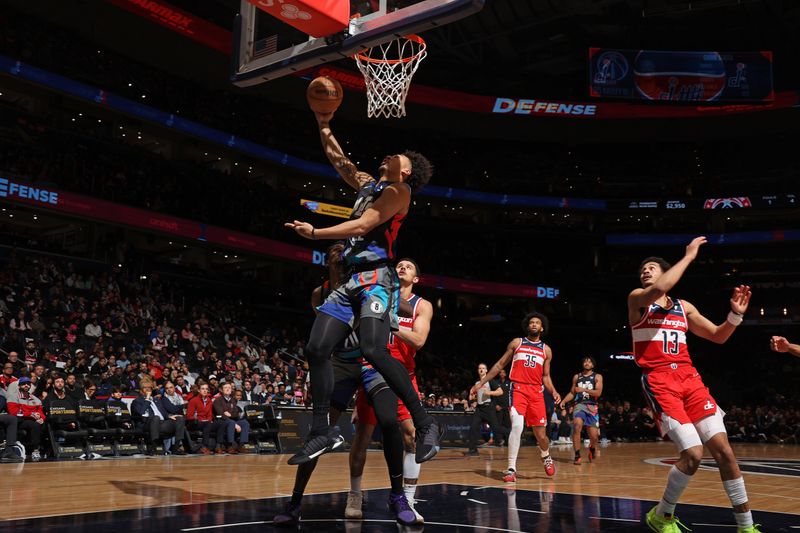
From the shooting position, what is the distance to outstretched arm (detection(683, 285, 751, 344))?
547cm

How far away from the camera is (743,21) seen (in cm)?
3281

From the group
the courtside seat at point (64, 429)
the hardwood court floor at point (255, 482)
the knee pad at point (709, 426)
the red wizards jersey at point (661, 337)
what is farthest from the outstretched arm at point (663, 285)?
the courtside seat at point (64, 429)

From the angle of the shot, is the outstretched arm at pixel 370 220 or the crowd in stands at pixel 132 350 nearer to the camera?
the outstretched arm at pixel 370 220

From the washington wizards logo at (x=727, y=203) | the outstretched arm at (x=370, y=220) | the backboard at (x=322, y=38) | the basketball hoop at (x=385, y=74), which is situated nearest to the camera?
the outstretched arm at (x=370, y=220)

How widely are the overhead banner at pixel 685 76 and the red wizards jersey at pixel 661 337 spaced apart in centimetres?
2847

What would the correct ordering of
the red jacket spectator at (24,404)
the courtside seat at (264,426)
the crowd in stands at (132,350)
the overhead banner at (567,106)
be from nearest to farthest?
the red jacket spectator at (24,404), the crowd in stands at (132,350), the courtside seat at (264,426), the overhead banner at (567,106)

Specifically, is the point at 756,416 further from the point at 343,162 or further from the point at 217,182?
the point at 343,162

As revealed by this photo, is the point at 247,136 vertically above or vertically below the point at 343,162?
above

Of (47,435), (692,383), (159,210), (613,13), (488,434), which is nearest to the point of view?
(692,383)

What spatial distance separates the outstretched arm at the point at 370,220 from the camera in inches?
177

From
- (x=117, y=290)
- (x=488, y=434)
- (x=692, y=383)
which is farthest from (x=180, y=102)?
(x=692, y=383)

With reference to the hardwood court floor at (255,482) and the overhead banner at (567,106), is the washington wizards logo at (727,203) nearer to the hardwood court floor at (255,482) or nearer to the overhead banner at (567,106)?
the overhead banner at (567,106)

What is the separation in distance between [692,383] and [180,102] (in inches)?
1046

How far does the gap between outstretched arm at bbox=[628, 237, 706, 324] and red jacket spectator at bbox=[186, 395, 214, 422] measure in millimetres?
10633
